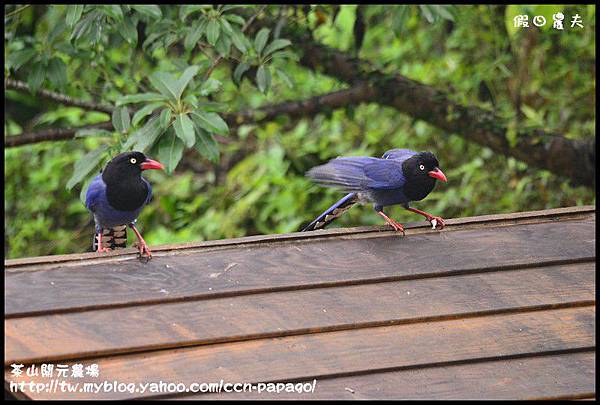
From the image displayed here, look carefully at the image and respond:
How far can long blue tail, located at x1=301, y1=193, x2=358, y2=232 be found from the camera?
455cm

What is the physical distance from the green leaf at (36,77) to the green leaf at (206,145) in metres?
1.18

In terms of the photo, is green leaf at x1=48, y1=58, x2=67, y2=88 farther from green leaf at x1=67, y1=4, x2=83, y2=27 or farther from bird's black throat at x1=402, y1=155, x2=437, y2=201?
bird's black throat at x1=402, y1=155, x2=437, y2=201

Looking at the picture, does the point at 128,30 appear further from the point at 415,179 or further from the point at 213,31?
the point at 415,179

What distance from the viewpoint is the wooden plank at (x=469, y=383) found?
3.03m

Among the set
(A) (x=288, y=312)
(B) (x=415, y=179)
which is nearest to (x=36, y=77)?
(B) (x=415, y=179)

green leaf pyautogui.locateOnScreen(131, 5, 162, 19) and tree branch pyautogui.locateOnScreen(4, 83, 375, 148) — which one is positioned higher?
tree branch pyautogui.locateOnScreen(4, 83, 375, 148)

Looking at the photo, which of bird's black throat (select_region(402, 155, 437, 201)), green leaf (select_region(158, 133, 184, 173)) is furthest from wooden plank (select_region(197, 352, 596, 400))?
green leaf (select_region(158, 133, 184, 173))

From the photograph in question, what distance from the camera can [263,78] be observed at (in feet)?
17.6

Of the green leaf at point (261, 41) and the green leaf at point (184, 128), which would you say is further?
the green leaf at point (261, 41)

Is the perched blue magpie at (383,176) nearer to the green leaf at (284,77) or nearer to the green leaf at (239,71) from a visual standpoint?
the green leaf at (284,77)

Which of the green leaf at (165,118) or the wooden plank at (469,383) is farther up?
the green leaf at (165,118)

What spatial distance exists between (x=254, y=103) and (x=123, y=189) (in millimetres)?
4706

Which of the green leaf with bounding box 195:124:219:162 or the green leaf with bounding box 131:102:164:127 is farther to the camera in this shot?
the green leaf with bounding box 195:124:219:162

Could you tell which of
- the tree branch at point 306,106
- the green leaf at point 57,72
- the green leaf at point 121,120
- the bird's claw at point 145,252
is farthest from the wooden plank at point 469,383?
the tree branch at point 306,106
